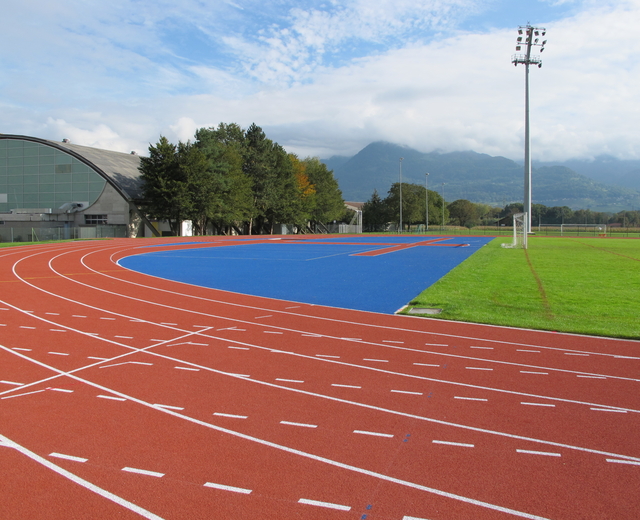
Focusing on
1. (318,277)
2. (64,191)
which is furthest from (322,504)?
(64,191)

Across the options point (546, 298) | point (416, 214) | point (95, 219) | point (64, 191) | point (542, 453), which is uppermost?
point (64, 191)

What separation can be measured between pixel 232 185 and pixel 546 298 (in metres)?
48.4

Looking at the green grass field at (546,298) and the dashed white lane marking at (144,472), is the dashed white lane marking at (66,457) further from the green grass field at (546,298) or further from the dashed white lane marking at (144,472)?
the green grass field at (546,298)

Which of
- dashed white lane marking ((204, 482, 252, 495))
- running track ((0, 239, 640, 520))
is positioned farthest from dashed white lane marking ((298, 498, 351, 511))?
dashed white lane marking ((204, 482, 252, 495))

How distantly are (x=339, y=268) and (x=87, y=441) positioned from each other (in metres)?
16.5

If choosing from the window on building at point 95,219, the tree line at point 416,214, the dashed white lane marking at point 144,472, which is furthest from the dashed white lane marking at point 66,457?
the tree line at point 416,214

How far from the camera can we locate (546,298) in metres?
12.5

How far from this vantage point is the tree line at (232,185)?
170ft

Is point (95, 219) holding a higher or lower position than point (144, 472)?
higher

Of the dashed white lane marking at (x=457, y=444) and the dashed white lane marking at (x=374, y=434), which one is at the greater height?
the dashed white lane marking at (x=374, y=434)

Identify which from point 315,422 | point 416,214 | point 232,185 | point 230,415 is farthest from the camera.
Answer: point 416,214

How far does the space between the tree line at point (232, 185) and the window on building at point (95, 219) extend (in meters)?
4.86

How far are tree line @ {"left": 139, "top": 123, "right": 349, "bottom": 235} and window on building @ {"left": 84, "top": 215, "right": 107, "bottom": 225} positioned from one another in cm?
486

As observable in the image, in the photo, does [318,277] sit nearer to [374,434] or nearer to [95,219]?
[374,434]
